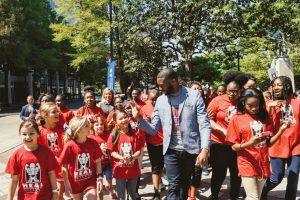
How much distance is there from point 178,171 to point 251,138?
869mm

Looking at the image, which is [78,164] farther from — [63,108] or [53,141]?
[63,108]

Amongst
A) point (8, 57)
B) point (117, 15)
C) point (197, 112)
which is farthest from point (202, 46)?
point (8, 57)

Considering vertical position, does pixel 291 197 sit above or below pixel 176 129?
below

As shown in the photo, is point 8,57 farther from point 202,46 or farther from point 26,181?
point 26,181

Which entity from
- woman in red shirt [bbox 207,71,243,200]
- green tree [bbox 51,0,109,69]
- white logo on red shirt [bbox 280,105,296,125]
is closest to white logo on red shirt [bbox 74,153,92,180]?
woman in red shirt [bbox 207,71,243,200]

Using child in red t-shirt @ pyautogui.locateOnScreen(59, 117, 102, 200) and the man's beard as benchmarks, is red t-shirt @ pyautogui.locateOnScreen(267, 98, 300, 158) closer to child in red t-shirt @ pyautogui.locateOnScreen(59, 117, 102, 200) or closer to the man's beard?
the man's beard

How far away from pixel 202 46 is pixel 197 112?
740 inches

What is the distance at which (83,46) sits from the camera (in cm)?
2748

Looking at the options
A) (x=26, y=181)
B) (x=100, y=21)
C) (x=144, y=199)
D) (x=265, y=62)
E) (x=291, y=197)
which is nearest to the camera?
(x=26, y=181)

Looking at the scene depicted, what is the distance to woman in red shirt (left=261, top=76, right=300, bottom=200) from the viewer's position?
15.5ft

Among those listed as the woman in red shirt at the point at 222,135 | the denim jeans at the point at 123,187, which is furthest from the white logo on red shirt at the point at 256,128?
the denim jeans at the point at 123,187

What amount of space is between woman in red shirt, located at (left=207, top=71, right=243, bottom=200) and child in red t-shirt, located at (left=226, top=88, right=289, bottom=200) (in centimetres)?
83

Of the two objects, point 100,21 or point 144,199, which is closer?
point 144,199

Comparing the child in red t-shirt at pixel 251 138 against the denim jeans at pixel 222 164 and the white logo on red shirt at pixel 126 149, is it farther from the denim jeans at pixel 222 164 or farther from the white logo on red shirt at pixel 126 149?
the white logo on red shirt at pixel 126 149
